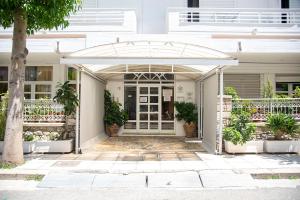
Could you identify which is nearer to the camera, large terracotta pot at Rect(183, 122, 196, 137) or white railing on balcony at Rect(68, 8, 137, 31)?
white railing on balcony at Rect(68, 8, 137, 31)

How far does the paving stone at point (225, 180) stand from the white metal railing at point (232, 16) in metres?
8.76

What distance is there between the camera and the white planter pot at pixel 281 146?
10984mm

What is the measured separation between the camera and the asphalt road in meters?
6.55

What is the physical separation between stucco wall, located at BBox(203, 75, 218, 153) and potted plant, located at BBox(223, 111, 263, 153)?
0.54 m

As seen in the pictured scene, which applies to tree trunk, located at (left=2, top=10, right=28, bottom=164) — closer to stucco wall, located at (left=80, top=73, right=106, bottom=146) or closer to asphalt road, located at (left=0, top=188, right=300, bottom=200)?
asphalt road, located at (left=0, top=188, right=300, bottom=200)

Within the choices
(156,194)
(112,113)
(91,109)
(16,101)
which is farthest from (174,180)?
(112,113)

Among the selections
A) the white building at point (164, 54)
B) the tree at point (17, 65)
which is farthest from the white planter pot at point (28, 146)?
the tree at point (17, 65)

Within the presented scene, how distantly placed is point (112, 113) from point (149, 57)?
6.48 meters

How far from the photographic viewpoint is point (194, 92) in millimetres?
16750

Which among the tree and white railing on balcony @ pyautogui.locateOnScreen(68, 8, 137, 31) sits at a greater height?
white railing on balcony @ pyautogui.locateOnScreen(68, 8, 137, 31)


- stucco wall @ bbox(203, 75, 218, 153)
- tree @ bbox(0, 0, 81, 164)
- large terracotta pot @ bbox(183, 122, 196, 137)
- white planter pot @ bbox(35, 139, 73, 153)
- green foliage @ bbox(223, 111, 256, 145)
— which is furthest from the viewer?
large terracotta pot @ bbox(183, 122, 196, 137)

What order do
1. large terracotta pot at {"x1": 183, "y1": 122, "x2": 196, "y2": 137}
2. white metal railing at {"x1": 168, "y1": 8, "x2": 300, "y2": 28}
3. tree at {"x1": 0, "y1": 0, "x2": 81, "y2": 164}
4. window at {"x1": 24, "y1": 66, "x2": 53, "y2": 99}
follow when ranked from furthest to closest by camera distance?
1. window at {"x1": 24, "y1": 66, "x2": 53, "y2": 99}
2. large terracotta pot at {"x1": 183, "y1": 122, "x2": 196, "y2": 137}
3. white metal railing at {"x1": 168, "y1": 8, "x2": 300, "y2": 28}
4. tree at {"x1": 0, "y1": 0, "x2": 81, "y2": 164}

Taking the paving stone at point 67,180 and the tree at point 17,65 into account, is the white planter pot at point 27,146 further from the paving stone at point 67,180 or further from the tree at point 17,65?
the paving stone at point 67,180

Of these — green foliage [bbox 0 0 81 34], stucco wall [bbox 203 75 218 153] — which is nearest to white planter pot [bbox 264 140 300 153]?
stucco wall [bbox 203 75 218 153]
